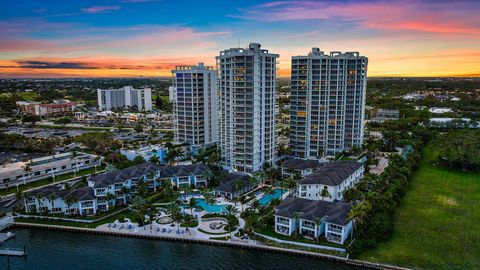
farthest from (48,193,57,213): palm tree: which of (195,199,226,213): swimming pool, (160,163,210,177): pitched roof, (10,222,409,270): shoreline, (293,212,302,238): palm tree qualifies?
(293,212,302,238): palm tree

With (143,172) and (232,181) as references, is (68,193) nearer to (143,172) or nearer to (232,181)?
(143,172)

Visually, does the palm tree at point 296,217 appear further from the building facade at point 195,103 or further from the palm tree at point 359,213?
the building facade at point 195,103

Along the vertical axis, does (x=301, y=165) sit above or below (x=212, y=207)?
above

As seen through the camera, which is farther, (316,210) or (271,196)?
(271,196)

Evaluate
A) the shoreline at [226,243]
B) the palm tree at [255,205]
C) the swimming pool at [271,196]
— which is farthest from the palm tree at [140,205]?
the swimming pool at [271,196]

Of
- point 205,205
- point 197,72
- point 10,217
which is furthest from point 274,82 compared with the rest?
point 10,217

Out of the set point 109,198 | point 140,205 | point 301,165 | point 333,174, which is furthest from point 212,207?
point 301,165
